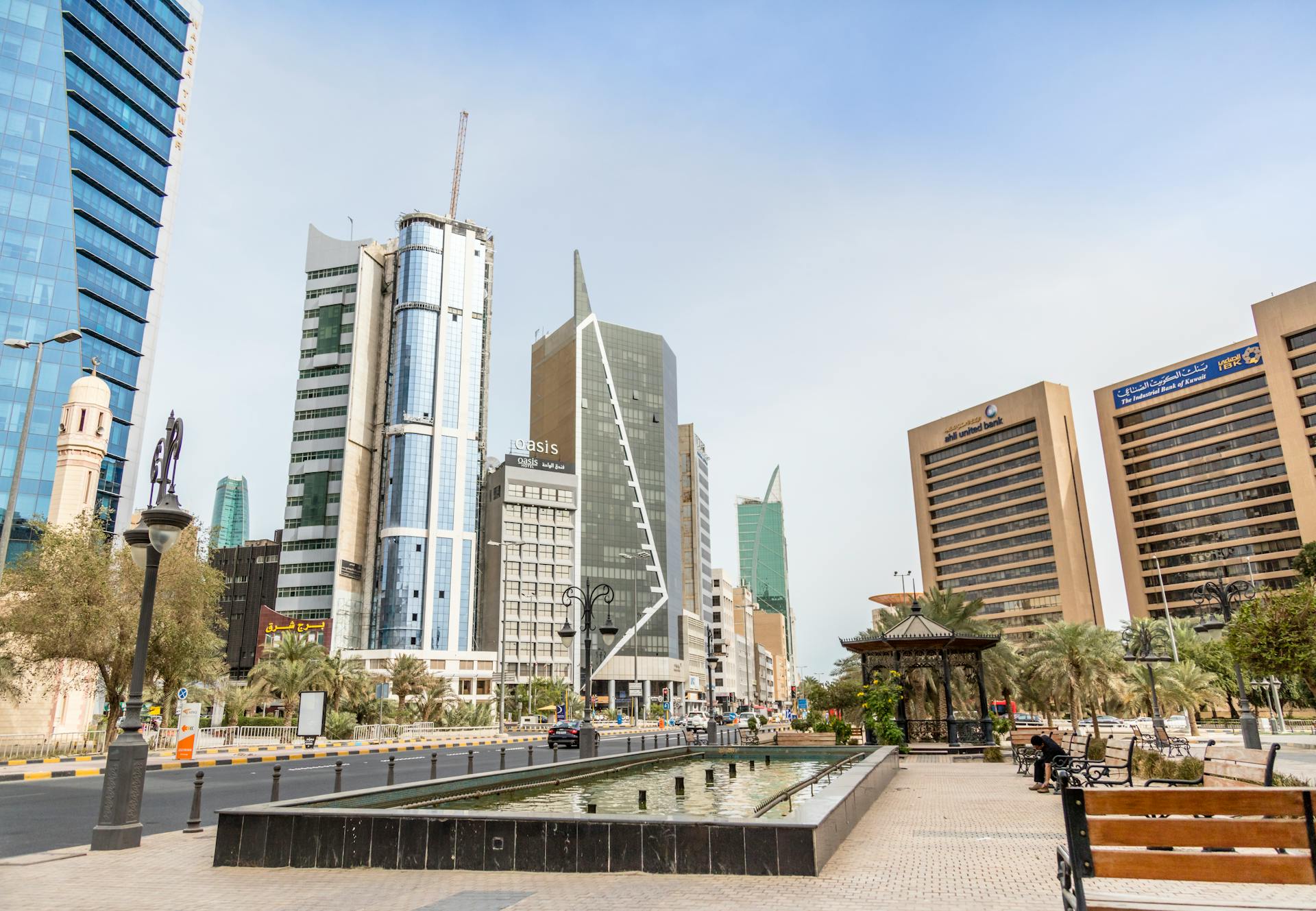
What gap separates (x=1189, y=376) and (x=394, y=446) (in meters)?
104

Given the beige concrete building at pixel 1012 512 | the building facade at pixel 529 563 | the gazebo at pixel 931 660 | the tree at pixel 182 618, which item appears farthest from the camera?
the beige concrete building at pixel 1012 512

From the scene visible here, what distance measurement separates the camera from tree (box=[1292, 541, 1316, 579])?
70000 millimetres

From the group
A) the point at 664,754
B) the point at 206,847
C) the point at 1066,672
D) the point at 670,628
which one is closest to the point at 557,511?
the point at 670,628

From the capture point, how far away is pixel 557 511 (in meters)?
118

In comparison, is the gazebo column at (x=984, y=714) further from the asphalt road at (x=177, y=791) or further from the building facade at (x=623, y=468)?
the building facade at (x=623, y=468)

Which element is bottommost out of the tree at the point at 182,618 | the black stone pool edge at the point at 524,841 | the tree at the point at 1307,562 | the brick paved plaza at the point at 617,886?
the brick paved plaza at the point at 617,886

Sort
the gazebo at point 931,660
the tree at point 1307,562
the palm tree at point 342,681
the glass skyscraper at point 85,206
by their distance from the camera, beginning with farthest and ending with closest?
the glass skyscraper at point 85,206 → the tree at point 1307,562 → the palm tree at point 342,681 → the gazebo at point 931,660

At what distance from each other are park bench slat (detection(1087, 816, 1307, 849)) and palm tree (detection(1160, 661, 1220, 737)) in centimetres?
4493

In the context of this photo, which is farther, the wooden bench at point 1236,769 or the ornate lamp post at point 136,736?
the ornate lamp post at point 136,736

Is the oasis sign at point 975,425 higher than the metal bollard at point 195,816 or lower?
higher

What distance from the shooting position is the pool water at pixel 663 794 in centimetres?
1259

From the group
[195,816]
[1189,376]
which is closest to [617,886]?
[195,816]

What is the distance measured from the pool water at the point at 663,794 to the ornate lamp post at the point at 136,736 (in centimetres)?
339

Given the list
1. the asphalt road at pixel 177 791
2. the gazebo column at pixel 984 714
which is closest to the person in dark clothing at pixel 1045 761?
the gazebo column at pixel 984 714
